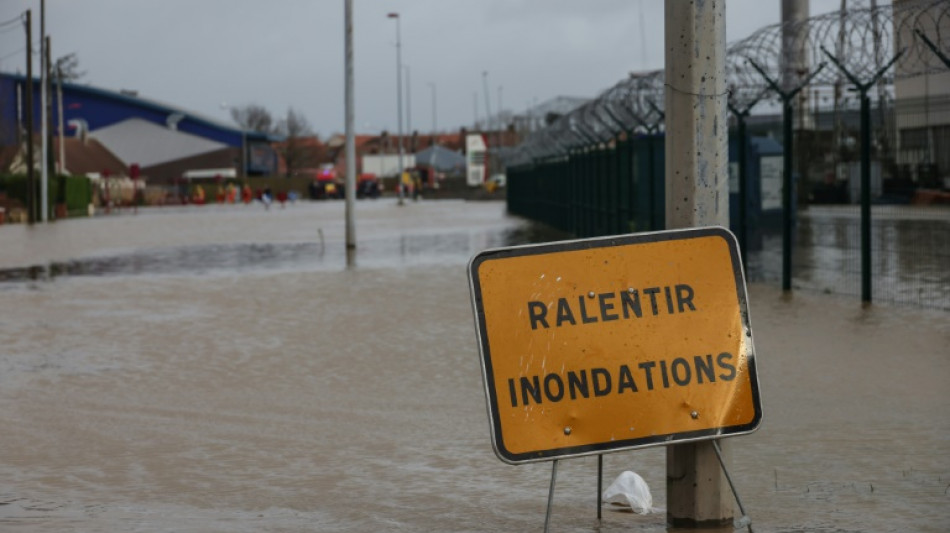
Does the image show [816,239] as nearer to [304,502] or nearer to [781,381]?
[781,381]

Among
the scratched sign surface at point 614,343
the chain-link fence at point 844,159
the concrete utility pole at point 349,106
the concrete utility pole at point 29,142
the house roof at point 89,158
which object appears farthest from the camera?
the house roof at point 89,158

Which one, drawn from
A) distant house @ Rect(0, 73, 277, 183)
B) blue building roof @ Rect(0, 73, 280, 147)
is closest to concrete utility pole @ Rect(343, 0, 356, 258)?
blue building roof @ Rect(0, 73, 280, 147)

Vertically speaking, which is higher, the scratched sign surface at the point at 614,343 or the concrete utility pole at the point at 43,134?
the concrete utility pole at the point at 43,134

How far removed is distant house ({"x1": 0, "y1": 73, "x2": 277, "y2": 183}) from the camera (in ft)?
402

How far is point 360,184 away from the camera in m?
125

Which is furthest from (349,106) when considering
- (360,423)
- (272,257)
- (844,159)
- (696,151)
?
(696,151)

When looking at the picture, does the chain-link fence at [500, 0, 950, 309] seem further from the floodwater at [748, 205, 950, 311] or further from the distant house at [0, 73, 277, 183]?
the distant house at [0, 73, 277, 183]

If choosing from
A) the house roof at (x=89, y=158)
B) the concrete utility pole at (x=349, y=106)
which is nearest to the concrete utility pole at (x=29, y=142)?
the concrete utility pole at (x=349, y=106)

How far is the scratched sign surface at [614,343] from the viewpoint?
5906 millimetres

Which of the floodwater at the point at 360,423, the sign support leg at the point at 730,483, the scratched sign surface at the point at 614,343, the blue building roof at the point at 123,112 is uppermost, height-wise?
the blue building roof at the point at 123,112

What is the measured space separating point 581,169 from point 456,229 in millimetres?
10783

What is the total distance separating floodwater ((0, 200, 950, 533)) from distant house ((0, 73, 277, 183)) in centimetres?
10131

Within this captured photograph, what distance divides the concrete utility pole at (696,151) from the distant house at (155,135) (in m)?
111

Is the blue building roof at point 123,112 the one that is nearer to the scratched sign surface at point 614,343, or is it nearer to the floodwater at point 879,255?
the floodwater at point 879,255
